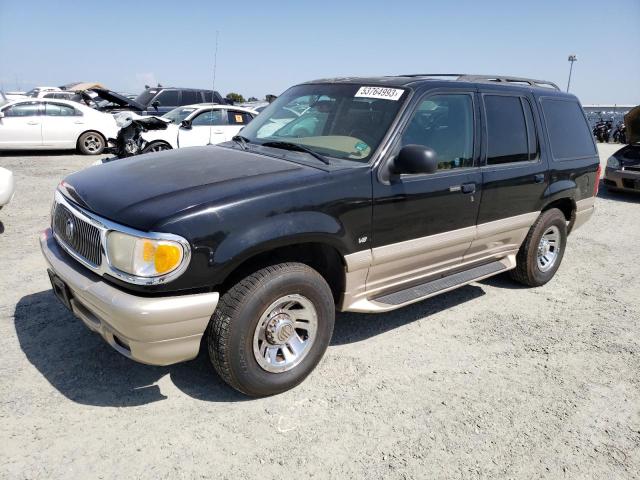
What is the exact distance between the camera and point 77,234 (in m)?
2.89

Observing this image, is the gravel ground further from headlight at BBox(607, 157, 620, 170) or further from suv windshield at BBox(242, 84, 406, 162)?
headlight at BBox(607, 157, 620, 170)

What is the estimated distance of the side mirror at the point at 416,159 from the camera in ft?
10.2

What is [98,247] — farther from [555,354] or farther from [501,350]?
[555,354]

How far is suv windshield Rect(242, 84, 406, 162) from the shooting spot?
3449 mm

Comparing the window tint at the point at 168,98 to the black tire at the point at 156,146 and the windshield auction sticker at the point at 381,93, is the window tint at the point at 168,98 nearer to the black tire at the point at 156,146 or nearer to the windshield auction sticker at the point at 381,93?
the black tire at the point at 156,146

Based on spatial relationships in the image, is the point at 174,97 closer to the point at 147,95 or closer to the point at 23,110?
the point at 147,95

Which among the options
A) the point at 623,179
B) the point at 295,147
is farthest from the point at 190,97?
the point at 295,147

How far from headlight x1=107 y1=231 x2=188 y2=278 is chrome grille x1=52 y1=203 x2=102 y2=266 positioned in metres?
0.25

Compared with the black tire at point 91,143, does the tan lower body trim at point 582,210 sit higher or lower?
higher

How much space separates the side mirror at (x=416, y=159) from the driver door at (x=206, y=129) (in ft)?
26.7

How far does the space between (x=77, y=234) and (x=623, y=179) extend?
11.0 meters

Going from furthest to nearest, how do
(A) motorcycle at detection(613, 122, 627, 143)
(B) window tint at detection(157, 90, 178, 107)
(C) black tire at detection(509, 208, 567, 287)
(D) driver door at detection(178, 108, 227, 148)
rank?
(A) motorcycle at detection(613, 122, 627, 143), (B) window tint at detection(157, 90, 178, 107), (D) driver door at detection(178, 108, 227, 148), (C) black tire at detection(509, 208, 567, 287)

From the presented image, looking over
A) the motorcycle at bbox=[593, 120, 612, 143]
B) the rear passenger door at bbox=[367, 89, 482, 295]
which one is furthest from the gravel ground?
the motorcycle at bbox=[593, 120, 612, 143]

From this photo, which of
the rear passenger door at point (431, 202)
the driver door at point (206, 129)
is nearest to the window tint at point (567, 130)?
the rear passenger door at point (431, 202)
